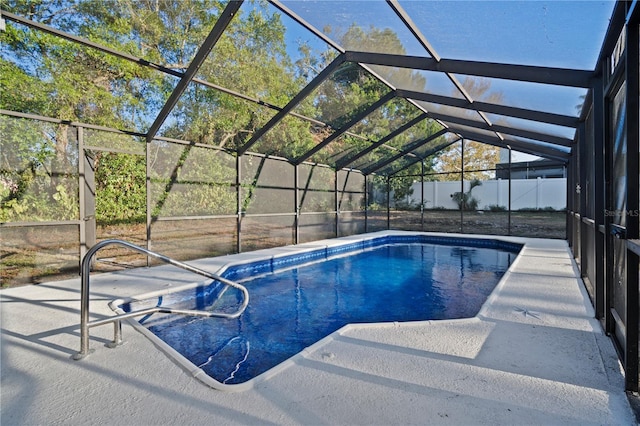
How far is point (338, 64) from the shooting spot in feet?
17.2

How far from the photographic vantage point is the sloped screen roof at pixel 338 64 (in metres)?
3.41

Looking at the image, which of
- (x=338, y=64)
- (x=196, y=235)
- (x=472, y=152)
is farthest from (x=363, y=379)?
(x=472, y=152)

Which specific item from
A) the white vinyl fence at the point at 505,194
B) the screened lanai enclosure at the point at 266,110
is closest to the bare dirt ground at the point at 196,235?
the screened lanai enclosure at the point at 266,110

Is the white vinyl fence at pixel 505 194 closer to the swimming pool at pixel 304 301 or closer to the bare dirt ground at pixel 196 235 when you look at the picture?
the bare dirt ground at pixel 196 235

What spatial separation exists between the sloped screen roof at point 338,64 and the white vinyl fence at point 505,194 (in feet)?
12.3

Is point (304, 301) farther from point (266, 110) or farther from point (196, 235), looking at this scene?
point (266, 110)

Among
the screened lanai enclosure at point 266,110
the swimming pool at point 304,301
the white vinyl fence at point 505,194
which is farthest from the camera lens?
the white vinyl fence at point 505,194

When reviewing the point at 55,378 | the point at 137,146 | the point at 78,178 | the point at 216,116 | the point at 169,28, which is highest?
the point at 169,28

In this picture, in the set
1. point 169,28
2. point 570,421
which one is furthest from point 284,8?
point 570,421

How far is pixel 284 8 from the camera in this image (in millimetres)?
3979

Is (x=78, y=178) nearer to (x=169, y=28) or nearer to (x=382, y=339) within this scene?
(x=169, y=28)

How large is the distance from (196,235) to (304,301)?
9.52 feet

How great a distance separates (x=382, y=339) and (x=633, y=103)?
229 centimetres

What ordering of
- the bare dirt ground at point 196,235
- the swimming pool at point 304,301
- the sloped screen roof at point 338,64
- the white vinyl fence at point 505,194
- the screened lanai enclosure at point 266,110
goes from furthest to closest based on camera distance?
1. the white vinyl fence at point 505,194
2. the bare dirt ground at point 196,235
3. the sloped screen roof at point 338,64
4. the swimming pool at point 304,301
5. the screened lanai enclosure at point 266,110
